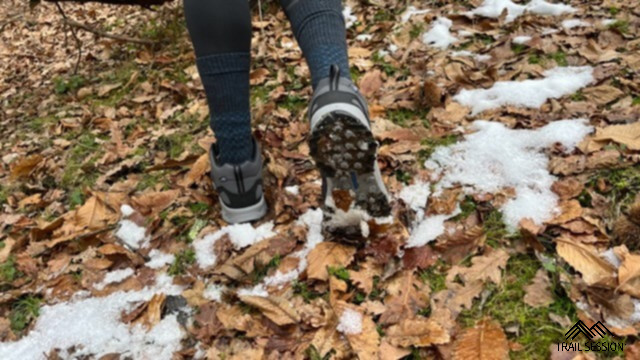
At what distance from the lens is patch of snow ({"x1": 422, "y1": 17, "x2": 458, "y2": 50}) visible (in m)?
3.00

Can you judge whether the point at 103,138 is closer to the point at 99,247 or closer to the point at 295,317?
the point at 99,247

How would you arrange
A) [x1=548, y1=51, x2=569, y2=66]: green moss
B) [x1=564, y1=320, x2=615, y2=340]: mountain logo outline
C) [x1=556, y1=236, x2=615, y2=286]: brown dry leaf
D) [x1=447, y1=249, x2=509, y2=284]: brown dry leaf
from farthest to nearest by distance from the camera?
[x1=548, y1=51, x2=569, y2=66]: green moss, [x1=447, y1=249, x2=509, y2=284]: brown dry leaf, [x1=556, y1=236, x2=615, y2=286]: brown dry leaf, [x1=564, y1=320, x2=615, y2=340]: mountain logo outline

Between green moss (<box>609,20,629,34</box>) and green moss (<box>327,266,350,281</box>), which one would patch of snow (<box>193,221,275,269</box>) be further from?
green moss (<box>609,20,629,34</box>)

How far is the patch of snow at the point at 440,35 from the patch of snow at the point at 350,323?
202 centimetres

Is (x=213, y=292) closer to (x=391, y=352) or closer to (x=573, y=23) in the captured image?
(x=391, y=352)

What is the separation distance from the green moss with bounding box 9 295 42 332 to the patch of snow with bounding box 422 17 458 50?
250cm

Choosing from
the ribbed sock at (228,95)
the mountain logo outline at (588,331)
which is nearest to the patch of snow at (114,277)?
the ribbed sock at (228,95)

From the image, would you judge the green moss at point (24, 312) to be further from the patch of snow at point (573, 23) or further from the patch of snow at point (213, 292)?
the patch of snow at point (573, 23)

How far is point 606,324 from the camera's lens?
4.16 feet

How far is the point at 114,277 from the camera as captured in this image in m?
1.83

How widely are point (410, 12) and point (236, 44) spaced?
2248mm

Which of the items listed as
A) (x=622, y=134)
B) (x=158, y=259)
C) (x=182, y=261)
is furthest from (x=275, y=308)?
(x=622, y=134)

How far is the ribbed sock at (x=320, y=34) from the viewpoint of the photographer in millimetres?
1539

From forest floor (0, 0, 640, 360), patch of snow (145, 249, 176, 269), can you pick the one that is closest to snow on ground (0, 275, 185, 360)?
forest floor (0, 0, 640, 360)
